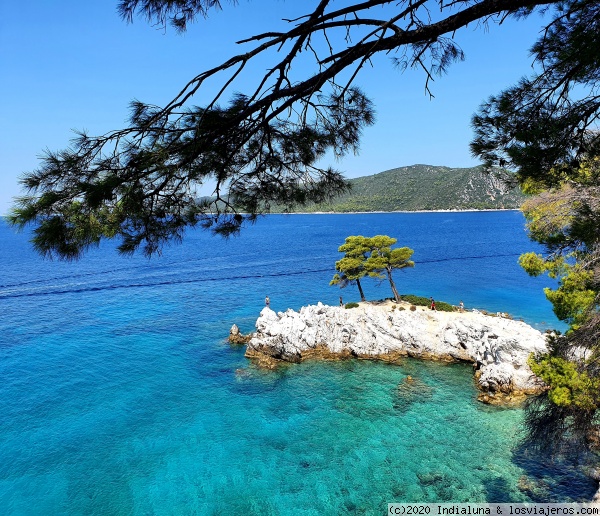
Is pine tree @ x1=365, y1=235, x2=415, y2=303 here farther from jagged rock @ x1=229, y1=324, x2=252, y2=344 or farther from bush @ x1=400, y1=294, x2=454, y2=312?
jagged rock @ x1=229, y1=324, x2=252, y2=344

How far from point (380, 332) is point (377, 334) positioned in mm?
314

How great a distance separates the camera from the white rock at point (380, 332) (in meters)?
23.0

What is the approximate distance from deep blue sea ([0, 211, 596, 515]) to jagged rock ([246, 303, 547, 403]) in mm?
1171

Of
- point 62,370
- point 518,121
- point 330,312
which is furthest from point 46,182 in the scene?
point 62,370

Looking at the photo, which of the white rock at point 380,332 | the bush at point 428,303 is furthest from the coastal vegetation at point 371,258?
the white rock at point 380,332

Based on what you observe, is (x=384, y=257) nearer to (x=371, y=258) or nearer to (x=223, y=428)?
(x=371, y=258)

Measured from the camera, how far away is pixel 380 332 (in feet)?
81.8

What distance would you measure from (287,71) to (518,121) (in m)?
3.94

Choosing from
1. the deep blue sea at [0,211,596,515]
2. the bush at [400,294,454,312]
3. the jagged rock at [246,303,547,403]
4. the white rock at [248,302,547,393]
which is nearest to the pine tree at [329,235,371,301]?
the bush at [400,294,454,312]

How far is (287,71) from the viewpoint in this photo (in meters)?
4.35

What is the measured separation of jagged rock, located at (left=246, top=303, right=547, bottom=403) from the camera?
23.0 meters

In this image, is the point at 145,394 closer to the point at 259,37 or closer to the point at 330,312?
the point at 330,312

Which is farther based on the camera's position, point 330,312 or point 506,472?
point 330,312

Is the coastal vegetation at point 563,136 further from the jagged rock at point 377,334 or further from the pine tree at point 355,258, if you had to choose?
the pine tree at point 355,258
